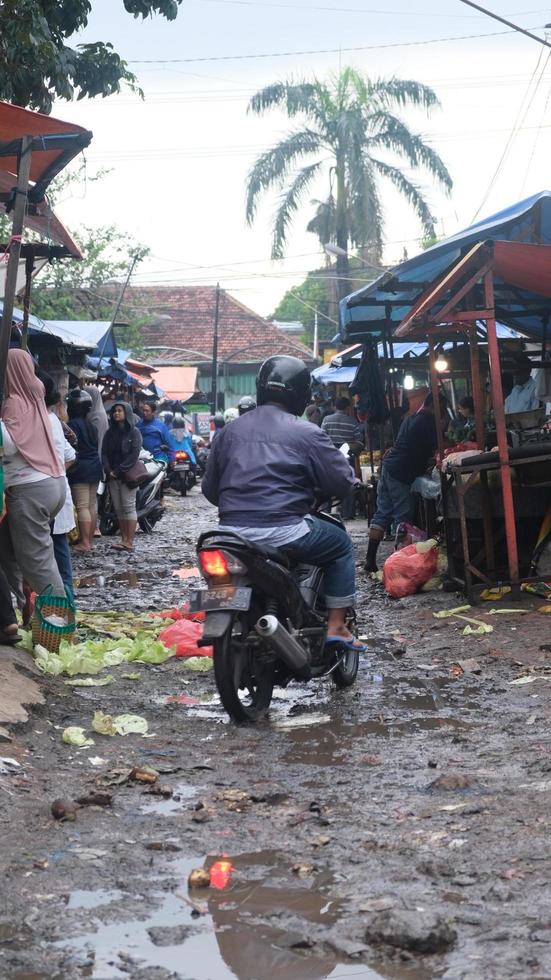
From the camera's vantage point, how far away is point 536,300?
41.5 feet

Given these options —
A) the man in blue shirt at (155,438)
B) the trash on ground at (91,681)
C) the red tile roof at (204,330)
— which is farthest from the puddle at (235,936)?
the red tile roof at (204,330)

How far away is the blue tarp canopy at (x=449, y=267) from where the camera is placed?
32.6 feet

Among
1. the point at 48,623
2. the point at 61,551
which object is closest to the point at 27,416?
the point at 48,623

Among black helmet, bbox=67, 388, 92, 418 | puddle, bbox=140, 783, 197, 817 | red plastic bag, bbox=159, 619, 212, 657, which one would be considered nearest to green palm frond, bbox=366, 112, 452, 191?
black helmet, bbox=67, 388, 92, 418

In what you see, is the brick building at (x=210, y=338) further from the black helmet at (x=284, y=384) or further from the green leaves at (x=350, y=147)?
the black helmet at (x=284, y=384)

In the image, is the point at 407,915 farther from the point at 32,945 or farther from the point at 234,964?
the point at 32,945

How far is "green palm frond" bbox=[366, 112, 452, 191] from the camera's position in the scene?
1356 inches

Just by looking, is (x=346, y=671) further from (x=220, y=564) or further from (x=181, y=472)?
(x=181, y=472)

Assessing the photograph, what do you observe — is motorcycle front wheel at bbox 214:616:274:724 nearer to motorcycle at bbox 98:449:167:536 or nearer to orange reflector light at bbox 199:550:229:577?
orange reflector light at bbox 199:550:229:577

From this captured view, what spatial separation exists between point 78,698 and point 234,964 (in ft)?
12.3

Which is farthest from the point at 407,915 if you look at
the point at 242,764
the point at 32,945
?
the point at 242,764

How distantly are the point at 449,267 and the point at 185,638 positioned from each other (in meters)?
4.24

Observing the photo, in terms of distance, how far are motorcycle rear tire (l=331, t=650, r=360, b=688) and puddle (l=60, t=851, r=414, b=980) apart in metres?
3.04

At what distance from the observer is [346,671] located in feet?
22.3
